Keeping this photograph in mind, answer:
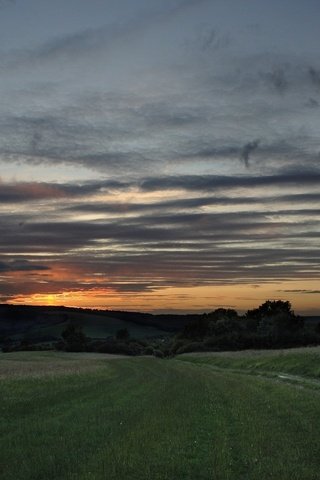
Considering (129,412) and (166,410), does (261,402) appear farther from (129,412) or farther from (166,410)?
(129,412)

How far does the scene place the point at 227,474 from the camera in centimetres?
1231

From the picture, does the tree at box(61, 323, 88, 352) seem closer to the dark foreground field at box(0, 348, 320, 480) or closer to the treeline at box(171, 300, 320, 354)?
the treeline at box(171, 300, 320, 354)

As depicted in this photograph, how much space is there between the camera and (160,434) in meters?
17.2

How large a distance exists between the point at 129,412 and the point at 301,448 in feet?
30.5

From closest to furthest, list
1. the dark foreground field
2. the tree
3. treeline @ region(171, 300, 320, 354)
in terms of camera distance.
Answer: the dark foreground field, treeline @ region(171, 300, 320, 354), the tree

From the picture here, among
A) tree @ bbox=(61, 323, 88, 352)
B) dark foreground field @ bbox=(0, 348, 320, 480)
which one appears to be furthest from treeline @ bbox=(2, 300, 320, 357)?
dark foreground field @ bbox=(0, 348, 320, 480)

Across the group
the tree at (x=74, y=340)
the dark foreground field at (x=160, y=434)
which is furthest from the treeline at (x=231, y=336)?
the dark foreground field at (x=160, y=434)

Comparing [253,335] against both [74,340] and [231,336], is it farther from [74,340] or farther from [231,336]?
[74,340]

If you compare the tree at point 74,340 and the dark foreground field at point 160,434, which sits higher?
the dark foreground field at point 160,434

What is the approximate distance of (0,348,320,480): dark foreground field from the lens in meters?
12.9

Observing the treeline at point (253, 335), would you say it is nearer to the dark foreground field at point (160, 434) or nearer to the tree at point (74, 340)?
the tree at point (74, 340)

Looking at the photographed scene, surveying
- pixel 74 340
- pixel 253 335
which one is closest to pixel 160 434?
pixel 253 335

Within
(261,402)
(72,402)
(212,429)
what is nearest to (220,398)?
(261,402)

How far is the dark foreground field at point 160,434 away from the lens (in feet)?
42.5
